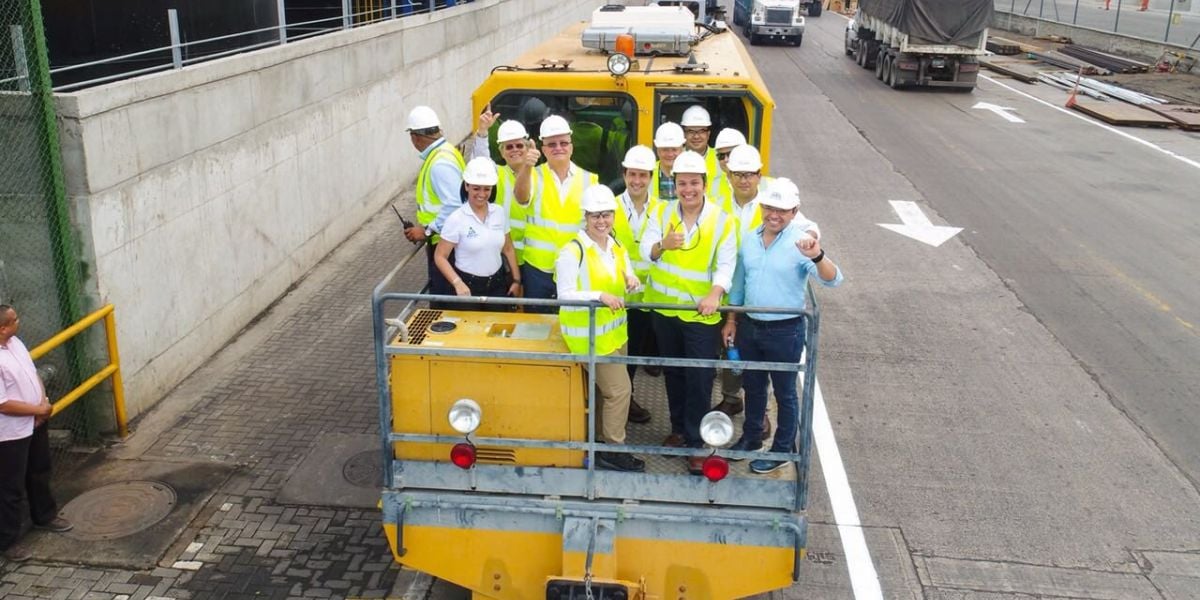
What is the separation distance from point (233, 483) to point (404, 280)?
4649mm

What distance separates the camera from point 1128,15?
1636 inches

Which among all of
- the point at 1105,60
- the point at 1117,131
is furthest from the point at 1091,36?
the point at 1117,131

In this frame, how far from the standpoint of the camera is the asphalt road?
663 cm

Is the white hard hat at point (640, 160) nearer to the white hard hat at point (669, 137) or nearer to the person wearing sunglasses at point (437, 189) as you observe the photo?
the white hard hat at point (669, 137)

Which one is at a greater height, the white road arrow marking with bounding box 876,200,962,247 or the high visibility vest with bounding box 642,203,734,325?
the high visibility vest with bounding box 642,203,734,325

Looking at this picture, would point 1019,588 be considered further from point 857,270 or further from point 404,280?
point 404,280

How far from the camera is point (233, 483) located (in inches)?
285

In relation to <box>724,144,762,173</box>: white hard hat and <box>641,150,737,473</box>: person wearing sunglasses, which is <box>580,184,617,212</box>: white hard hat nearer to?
<box>641,150,737,473</box>: person wearing sunglasses

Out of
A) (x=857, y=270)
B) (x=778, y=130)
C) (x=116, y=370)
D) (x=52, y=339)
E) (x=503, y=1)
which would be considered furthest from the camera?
(x=503, y=1)

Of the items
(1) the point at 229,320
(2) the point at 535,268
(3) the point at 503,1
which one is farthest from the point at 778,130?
(2) the point at 535,268

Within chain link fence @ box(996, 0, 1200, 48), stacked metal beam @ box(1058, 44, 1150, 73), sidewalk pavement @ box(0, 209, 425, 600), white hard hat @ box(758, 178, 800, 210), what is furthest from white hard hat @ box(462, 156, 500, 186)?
chain link fence @ box(996, 0, 1200, 48)

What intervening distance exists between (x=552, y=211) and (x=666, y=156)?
34.0 inches

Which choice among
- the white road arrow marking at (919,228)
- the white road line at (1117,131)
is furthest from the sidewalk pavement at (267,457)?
the white road line at (1117,131)

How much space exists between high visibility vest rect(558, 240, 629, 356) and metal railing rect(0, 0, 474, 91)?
4.27 metres
